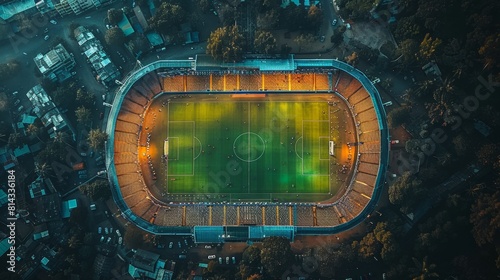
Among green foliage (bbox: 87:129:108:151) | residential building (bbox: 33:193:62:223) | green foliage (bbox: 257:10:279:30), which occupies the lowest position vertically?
residential building (bbox: 33:193:62:223)

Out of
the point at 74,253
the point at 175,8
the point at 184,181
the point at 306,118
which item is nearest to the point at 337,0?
the point at 306,118

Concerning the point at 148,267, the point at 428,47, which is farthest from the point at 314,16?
the point at 148,267

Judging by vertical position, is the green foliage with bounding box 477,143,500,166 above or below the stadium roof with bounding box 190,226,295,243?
above

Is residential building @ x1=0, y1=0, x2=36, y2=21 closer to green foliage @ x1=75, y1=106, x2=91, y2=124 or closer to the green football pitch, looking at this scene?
green foliage @ x1=75, y1=106, x2=91, y2=124

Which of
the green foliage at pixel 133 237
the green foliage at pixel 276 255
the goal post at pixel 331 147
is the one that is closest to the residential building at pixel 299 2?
the goal post at pixel 331 147

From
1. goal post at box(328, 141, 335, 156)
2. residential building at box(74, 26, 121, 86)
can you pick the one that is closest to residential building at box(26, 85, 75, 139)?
residential building at box(74, 26, 121, 86)

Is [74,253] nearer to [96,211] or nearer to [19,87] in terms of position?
[96,211]
